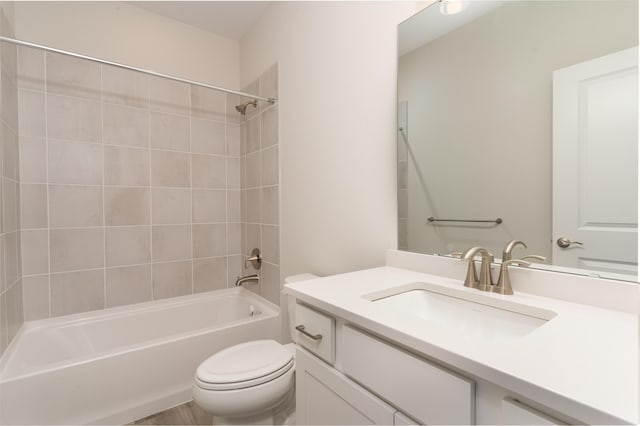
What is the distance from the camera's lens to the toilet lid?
47.5 inches

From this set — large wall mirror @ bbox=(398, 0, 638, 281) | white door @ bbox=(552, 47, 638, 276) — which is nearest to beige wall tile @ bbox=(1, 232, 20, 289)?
large wall mirror @ bbox=(398, 0, 638, 281)

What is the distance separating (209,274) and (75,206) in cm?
98

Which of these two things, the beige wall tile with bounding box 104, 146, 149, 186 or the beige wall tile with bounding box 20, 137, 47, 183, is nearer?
the beige wall tile with bounding box 20, 137, 47, 183

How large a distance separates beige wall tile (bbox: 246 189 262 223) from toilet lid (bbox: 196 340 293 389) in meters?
1.05

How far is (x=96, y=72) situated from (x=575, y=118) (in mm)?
2522

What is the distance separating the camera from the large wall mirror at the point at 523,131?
79 centimetres

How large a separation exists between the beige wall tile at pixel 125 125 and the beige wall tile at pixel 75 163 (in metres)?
0.12

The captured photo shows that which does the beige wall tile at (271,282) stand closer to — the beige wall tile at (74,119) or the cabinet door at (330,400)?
the cabinet door at (330,400)

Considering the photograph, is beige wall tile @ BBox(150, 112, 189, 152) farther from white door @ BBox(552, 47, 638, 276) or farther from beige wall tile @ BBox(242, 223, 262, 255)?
white door @ BBox(552, 47, 638, 276)

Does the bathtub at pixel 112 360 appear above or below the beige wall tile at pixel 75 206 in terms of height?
below

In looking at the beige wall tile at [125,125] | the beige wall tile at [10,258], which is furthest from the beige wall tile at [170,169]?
the beige wall tile at [10,258]

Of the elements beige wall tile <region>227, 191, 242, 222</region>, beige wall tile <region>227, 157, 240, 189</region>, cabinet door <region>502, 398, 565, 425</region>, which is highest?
beige wall tile <region>227, 157, 240, 189</region>

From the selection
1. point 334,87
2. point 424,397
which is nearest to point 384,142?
point 334,87

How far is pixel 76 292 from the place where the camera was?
1.92 m
